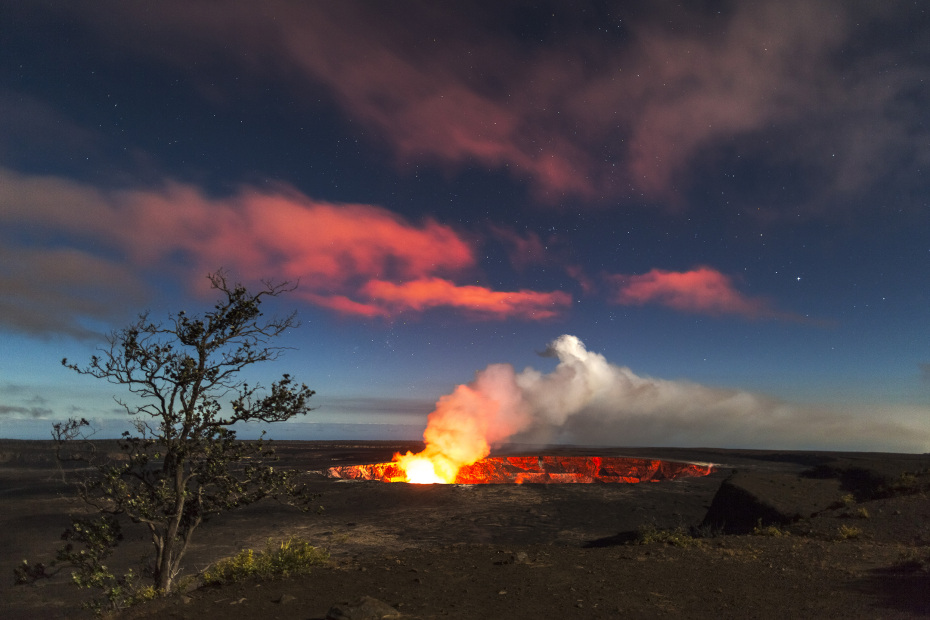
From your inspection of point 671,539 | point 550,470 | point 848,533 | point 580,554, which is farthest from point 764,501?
point 550,470

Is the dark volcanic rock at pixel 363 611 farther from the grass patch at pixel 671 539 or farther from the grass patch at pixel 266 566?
the grass patch at pixel 671 539

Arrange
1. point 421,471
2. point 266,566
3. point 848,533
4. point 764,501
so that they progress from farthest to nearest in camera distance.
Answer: point 421,471 → point 764,501 → point 848,533 → point 266,566

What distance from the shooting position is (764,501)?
779 inches

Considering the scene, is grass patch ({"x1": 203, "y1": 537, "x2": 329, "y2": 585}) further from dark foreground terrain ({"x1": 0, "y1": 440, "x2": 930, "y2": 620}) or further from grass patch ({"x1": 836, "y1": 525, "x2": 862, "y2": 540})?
grass patch ({"x1": 836, "y1": 525, "x2": 862, "y2": 540})

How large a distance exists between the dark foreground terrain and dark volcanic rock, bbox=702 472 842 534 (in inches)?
3.1

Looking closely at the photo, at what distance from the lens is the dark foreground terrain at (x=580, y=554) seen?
28.2 feet

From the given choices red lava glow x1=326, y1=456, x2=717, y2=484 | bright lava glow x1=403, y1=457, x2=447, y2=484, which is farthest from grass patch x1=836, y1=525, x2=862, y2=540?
bright lava glow x1=403, y1=457, x2=447, y2=484

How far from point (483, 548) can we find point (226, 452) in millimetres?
7664

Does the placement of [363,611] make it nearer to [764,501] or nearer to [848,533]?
[848,533]

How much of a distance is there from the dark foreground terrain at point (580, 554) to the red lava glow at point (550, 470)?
64.5 ft

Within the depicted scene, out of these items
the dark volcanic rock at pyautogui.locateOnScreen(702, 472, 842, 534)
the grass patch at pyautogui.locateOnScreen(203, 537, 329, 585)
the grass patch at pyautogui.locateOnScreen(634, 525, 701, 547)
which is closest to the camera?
the grass patch at pyautogui.locateOnScreen(203, 537, 329, 585)

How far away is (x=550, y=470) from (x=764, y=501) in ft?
130

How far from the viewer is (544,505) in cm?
2980

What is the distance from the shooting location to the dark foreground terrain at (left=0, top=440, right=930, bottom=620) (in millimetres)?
8609
